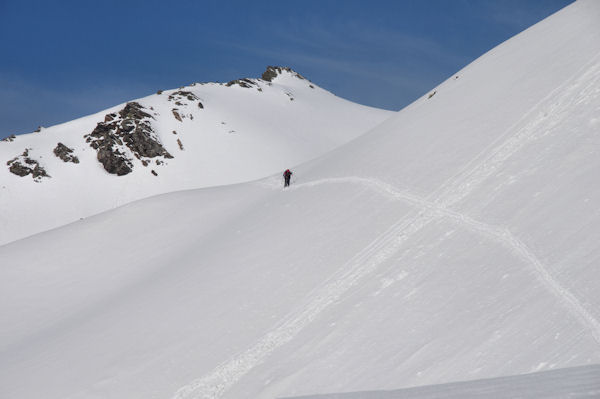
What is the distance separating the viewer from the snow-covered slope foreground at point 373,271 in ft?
29.3

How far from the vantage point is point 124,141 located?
69.7 metres

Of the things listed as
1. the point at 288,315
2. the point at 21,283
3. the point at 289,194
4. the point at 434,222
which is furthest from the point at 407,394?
the point at 21,283

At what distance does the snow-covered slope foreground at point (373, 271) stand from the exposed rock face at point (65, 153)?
43179 millimetres

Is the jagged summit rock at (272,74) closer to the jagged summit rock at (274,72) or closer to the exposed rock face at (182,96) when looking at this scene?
the jagged summit rock at (274,72)

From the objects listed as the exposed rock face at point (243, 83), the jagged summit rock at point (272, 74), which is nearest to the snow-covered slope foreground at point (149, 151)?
the exposed rock face at point (243, 83)

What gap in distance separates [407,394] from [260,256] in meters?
10.9

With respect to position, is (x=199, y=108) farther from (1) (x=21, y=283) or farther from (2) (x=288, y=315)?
(2) (x=288, y=315)

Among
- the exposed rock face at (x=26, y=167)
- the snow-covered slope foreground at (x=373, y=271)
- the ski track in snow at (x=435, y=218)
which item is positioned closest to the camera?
the snow-covered slope foreground at (x=373, y=271)

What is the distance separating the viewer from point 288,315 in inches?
519

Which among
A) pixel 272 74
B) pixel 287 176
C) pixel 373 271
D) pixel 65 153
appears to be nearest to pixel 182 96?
pixel 65 153

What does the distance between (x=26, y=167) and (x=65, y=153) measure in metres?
5.50

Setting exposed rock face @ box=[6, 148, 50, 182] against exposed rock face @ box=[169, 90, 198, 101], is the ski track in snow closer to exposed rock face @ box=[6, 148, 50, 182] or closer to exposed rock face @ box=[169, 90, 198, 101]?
exposed rock face @ box=[6, 148, 50, 182]

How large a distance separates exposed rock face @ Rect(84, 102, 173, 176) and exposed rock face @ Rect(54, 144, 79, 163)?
10.3 feet

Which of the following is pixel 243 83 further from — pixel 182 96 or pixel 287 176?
pixel 287 176
